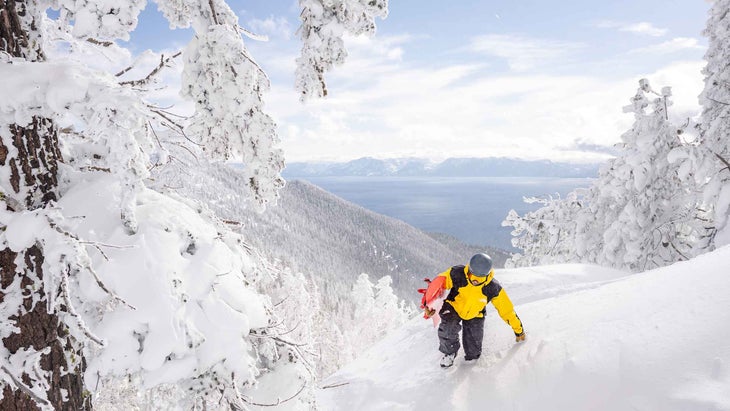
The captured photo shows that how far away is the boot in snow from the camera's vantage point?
17.1ft

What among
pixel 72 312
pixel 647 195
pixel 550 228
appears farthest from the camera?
pixel 550 228

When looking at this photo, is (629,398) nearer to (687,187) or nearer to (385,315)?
(687,187)

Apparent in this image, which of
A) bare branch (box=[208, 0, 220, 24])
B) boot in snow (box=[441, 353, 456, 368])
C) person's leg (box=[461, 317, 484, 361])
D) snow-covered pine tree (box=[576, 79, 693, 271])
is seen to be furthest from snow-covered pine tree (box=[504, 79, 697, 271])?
bare branch (box=[208, 0, 220, 24])

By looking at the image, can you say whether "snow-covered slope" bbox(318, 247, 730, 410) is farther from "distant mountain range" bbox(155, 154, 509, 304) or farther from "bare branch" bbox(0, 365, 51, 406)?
"distant mountain range" bbox(155, 154, 509, 304)

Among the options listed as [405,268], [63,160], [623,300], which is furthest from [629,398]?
[405,268]

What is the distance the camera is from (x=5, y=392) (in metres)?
2.61

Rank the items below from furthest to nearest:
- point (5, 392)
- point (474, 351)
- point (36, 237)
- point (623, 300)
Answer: point (474, 351) → point (623, 300) → point (5, 392) → point (36, 237)

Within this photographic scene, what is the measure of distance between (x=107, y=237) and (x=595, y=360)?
14.6 feet

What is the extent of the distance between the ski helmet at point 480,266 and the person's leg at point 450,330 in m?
0.73

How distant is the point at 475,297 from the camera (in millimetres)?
5051

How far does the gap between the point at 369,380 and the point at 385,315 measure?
49.6 meters

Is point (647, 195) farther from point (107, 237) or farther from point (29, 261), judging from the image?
point (29, 261)

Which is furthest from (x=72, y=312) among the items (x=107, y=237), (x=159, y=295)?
(x=107, y=237)

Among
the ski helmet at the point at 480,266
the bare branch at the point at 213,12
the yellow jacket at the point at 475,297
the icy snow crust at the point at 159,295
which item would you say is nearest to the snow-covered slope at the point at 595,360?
the yellow jacket at the point at 475,297
